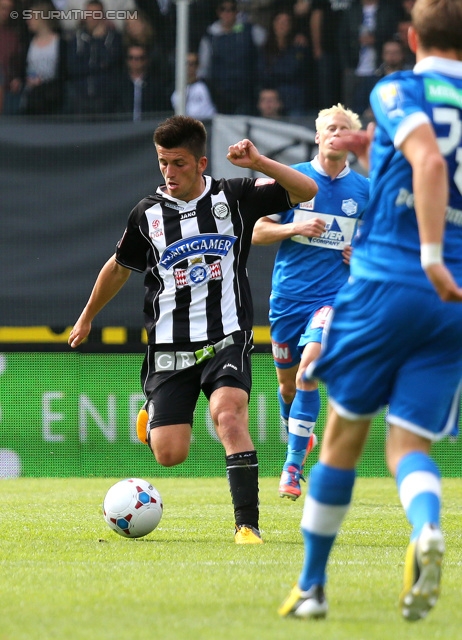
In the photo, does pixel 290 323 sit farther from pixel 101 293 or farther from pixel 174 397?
pixel 174 397

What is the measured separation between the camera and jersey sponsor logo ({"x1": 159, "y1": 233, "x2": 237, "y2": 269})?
19.7ft

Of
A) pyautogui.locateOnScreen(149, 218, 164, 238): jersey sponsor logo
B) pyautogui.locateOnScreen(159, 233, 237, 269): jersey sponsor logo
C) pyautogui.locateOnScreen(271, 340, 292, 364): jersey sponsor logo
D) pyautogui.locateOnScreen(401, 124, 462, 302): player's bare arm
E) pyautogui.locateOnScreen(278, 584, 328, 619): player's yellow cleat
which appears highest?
pyautogui.locateOnScreen(401, 124, 462, 302): player's bare arm

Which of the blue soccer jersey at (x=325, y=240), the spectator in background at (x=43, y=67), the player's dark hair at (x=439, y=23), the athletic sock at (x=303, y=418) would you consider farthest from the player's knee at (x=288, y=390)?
the player's dark hair at (x=439, y=23)

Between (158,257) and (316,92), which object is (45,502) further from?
(316,92)

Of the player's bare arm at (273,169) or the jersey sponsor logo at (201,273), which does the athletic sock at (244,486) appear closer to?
the jersey sponsor logo at (201,273)

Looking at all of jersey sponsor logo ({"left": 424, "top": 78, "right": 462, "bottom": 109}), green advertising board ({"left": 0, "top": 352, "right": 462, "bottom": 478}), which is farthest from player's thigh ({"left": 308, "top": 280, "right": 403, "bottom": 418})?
green advertising board ({"left": 0, "top": 352, "right": 462, "bottom": 478})

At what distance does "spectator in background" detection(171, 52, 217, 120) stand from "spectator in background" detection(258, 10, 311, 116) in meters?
0.61

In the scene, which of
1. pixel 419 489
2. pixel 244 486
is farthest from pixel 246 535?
pixel 419 489

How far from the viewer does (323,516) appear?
3.44 metres

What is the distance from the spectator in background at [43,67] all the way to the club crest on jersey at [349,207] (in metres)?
4.19

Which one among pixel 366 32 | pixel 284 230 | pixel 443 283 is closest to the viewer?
pixel 443 283

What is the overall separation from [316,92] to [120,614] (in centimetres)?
791

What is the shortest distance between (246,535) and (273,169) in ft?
5.68

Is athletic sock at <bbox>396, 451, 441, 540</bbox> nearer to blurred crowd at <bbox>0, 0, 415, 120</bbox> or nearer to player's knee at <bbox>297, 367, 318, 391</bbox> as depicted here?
player's knee at <bbox>297, 367, 318, 391</bbox>
